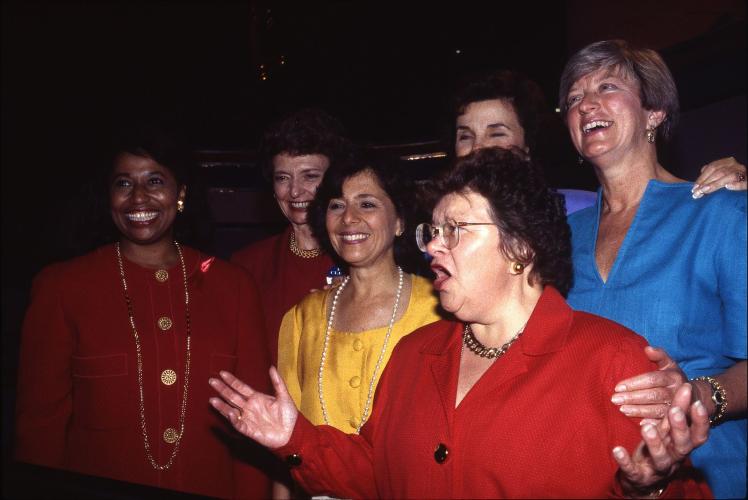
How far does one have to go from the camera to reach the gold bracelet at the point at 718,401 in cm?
170

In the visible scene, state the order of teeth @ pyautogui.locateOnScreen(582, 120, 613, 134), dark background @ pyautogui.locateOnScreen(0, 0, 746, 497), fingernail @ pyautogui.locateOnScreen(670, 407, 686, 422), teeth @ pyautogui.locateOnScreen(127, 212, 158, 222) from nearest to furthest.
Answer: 1. fingernail @ pyautogui.locateOnScreen(670, 407, 686, 422)
2. teeth @ pyautogui.locateOnScreen(582, 120, 613, 134)
3. teeth @ pyautogui.locateOnScreen(127, 212, 158, 222)
4. dark background @ pyautogui.locateOnScreen(0, 0, 746, 497)

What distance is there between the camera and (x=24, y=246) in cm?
676

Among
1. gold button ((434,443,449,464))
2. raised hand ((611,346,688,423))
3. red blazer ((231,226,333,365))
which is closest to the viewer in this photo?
raised hand ((611,346,688,423))

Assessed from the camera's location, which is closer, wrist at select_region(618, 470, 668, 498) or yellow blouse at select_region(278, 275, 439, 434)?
wrist at select_region(618, 470, 668, 498)

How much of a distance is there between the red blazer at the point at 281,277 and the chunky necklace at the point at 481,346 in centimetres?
114

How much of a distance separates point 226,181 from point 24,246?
7.09 feet

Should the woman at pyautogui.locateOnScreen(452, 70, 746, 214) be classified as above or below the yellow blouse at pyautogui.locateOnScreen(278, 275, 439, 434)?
above

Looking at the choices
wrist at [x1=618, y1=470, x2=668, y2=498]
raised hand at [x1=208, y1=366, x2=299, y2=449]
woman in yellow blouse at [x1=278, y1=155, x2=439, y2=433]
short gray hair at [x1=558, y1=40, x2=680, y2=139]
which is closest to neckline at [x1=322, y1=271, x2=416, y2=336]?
woman in yellow blouse at [x1=278, y1=155, x2=439, y2=433]

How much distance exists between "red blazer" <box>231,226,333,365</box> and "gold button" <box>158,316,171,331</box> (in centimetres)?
52

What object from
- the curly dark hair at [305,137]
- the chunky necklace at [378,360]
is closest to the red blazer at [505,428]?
the chunky necklace at [378,360]

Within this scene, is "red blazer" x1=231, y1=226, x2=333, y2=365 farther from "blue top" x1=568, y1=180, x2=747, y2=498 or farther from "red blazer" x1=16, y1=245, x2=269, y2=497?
"blue top" x1=568, y1=180, x2=747, y2=498

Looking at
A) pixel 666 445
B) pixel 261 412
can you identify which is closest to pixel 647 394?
pixel 666 445

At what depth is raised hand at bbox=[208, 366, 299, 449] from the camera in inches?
68.6

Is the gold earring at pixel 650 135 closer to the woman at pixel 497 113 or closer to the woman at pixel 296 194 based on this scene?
the woman at pixel 497 113
